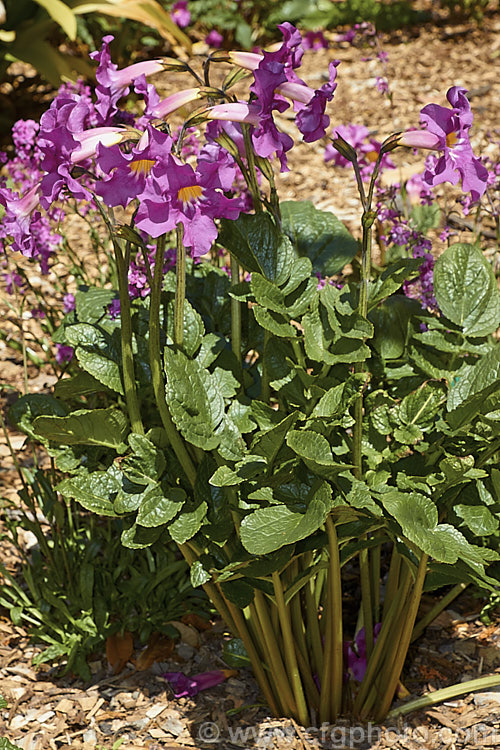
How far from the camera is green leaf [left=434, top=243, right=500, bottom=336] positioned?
66.6 inches

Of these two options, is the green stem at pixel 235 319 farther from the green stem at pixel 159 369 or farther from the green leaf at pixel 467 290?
the green leaf at pixel 467 290

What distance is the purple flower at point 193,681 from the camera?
1865 millimetres

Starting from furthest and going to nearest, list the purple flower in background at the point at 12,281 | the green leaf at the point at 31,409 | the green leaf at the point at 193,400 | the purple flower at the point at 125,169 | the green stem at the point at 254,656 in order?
the purple flower in background at the point at 12,281
the green leaf at the point at 31,409
the green stem at the point at 254,656
the green leaf at the point at 193,400
the purple flower at the point at 125,169

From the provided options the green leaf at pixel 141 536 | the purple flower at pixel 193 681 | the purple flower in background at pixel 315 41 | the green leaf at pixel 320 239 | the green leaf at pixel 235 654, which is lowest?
the purple flower at pixel 193 681

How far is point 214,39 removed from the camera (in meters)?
5.38

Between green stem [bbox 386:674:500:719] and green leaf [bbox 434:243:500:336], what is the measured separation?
2.18 feet

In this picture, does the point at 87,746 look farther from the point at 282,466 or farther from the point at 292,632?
the point at 282,466

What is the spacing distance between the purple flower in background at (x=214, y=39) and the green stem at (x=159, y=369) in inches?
171

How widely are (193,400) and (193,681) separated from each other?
0.76 meters

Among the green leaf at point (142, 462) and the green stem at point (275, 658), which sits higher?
the green leaf at point (142, 462)

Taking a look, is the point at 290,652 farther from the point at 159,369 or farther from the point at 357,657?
the point at 159,369

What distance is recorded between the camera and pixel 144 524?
138cm

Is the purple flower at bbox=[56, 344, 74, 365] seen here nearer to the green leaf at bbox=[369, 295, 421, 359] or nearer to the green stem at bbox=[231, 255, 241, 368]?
the green stem at bbox=[231, 255, 241, 368]

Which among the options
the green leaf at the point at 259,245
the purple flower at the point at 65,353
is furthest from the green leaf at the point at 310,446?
the purple flower at the point at 65,353
